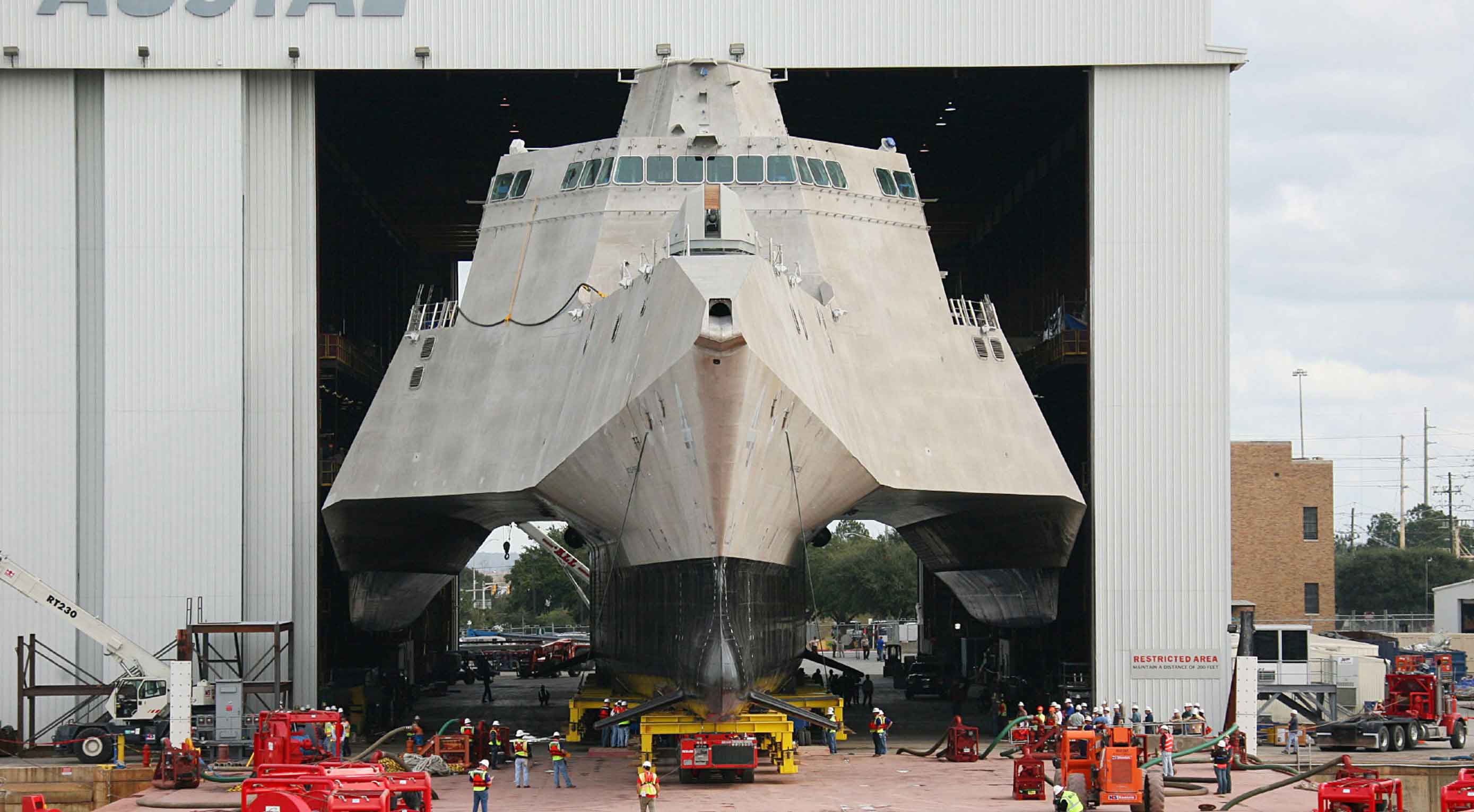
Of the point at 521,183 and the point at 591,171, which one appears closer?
the point at 591,171

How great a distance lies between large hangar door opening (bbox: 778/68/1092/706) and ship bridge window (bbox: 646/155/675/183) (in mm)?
4936

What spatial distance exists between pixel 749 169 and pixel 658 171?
→ 1.81 m

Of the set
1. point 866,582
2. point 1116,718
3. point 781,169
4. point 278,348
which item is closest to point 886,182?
point 781,169

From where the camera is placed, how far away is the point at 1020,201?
1923 inches

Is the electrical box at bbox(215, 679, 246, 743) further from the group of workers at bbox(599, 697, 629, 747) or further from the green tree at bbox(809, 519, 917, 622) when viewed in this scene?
the green tree at bbox(809, 519, 917, 622)

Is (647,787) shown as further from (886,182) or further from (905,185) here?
(905,185)

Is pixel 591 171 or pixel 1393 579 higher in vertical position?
pixel 591 171

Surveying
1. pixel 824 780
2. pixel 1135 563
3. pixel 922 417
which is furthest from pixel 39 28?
pixel 1135 563

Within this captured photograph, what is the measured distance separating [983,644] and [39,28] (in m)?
31.2

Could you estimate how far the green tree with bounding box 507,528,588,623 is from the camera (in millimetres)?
134875

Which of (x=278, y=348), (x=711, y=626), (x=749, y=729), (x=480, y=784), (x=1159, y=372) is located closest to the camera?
(x=480, y=784)

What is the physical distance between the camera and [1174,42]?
117ft

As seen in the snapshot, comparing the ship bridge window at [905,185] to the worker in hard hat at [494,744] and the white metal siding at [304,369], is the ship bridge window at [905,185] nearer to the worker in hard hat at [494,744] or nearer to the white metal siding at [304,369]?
the white metal siding at [304,369]

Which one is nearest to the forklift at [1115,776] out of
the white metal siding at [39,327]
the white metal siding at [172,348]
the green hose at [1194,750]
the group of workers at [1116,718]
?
the green hose at [1194,750]
